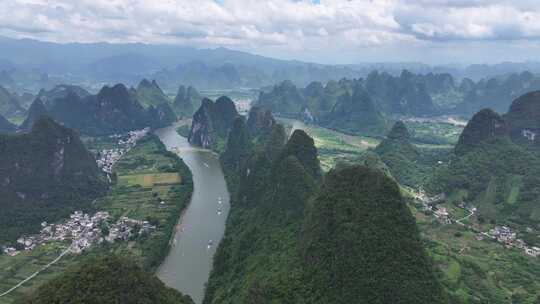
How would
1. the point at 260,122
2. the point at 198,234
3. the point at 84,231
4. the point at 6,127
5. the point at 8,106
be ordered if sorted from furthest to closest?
the point at 8,106
the point at 6,127
the point at 260,122
the point at 198,234
the point at 84,231

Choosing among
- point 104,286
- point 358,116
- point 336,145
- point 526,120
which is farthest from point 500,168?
point 358,116

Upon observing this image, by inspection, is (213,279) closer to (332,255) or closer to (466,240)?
(332,255)

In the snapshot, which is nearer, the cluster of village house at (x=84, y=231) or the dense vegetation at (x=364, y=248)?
the dense vegetation at (x=364, y=248)

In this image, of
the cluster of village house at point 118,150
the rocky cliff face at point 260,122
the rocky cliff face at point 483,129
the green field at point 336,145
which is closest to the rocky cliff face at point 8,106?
the cluster of village house at point 118,150

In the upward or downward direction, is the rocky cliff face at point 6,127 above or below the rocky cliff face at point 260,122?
below

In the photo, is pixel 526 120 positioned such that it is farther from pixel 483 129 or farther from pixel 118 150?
pixel 118 150

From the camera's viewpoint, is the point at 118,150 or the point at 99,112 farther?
the point at 99,112

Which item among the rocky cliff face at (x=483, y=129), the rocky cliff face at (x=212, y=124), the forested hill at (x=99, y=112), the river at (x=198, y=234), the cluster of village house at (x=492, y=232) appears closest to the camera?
the river at (x=198, y=234)

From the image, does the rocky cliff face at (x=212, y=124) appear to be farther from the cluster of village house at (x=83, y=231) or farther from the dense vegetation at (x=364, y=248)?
the dense vegetation at (x=364, y=248)

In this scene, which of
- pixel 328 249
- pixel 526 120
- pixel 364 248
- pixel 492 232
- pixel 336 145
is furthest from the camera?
pixel 336 145
